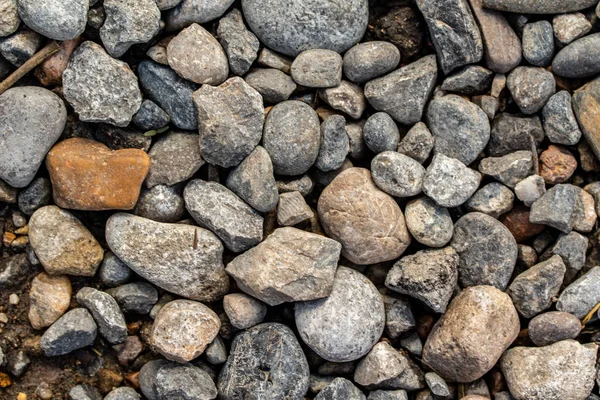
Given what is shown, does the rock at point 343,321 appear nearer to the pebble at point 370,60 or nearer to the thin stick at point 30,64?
the pebble at point 370,60

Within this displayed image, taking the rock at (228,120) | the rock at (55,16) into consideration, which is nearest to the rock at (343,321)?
the rock at (228,120)

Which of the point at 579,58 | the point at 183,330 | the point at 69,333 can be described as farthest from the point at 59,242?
the point at 579,58

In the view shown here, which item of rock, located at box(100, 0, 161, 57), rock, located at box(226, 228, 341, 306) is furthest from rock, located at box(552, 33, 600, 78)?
rock, located at box(100, 0, 161, 57)

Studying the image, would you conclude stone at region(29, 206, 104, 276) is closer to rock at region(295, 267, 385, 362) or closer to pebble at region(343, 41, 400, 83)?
rock at region(295, 267, 385, 362)

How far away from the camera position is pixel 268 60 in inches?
113

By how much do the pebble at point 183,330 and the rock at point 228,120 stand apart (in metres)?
0.68

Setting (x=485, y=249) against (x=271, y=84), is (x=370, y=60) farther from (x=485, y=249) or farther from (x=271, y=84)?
(x=485, y=249)

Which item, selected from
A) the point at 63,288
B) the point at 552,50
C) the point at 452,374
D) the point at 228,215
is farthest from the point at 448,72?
the point at 63,288

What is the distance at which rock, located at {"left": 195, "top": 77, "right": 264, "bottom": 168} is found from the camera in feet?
8.79

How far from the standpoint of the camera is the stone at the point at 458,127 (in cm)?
286

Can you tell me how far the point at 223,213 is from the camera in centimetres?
276

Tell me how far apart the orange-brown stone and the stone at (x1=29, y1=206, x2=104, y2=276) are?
11 centimetres

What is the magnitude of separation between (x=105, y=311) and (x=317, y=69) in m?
1.45

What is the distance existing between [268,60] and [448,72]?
0.85 meters
